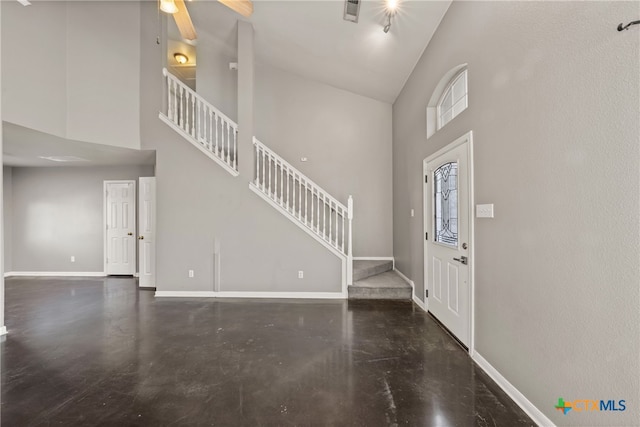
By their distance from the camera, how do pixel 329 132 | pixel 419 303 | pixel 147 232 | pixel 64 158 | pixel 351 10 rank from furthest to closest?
pixel 329 132
pixel 64 158
pixel 147 232
pixel 419 303
pixel 351 10

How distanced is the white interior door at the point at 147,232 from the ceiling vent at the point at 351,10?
14.5 feet

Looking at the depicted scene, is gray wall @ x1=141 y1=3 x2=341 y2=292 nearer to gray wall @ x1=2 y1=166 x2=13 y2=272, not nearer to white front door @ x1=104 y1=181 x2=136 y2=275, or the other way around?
white front door @ x1=104 y1=181 x2=136 y2=275

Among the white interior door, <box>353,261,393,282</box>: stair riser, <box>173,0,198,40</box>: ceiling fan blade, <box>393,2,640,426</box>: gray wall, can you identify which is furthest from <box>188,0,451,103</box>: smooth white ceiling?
<box>353,261,393,282</box>: stair riser

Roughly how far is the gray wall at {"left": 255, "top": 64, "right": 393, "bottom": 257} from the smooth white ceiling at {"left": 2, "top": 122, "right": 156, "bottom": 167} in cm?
274

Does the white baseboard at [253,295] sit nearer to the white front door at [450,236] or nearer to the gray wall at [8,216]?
the white front door at [450,236]

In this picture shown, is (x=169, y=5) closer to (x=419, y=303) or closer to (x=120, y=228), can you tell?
(x=419, y=303)

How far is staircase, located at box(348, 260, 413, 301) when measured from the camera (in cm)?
423

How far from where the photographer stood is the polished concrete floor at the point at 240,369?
180 centimetres

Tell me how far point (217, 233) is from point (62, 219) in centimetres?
460

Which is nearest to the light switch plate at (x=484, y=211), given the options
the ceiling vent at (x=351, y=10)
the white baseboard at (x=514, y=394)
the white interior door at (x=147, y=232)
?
the white baseboard at (x=514, y=394)

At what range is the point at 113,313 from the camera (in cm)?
367

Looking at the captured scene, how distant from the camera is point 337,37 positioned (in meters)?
3.96

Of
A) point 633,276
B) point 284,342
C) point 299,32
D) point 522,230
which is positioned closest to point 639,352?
point 633,276

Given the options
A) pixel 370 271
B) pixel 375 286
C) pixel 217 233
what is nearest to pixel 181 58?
pixel 217 233
